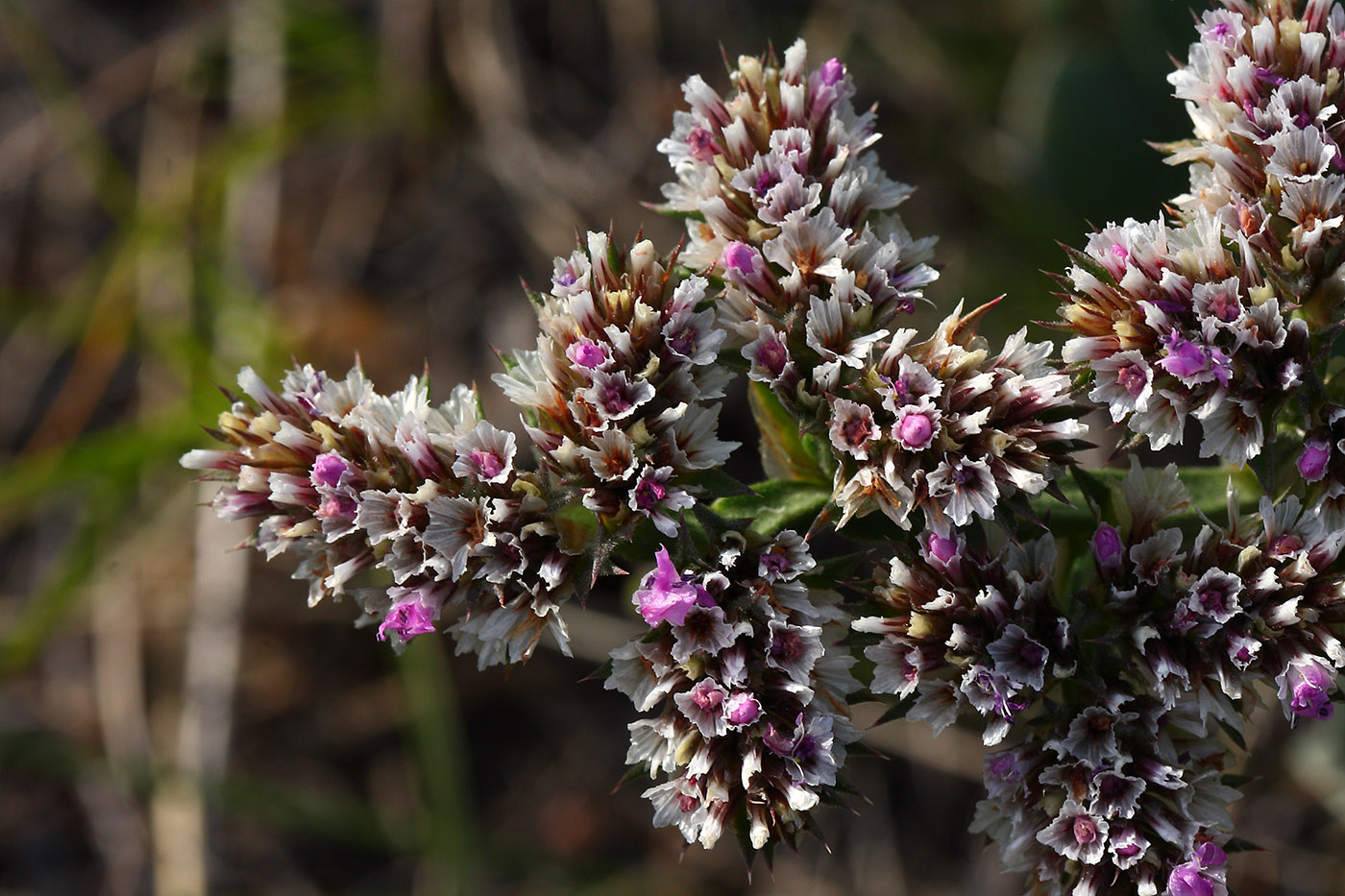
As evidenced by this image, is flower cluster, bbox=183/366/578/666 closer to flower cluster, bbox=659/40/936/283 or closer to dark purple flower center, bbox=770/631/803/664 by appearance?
dark purple flower center, bbox=770/631/803/664

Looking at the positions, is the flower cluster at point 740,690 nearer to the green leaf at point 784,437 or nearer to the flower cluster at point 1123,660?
the flower cluster at point 1123,660

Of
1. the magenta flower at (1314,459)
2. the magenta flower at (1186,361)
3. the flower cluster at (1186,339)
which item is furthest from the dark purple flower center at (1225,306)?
the magenta flower at (1314,459)

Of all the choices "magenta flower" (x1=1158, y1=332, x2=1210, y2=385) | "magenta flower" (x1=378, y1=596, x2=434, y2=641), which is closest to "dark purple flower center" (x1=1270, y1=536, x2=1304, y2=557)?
"magenta flower" (x1=1158, y1=332, x2=1210, y2=385)

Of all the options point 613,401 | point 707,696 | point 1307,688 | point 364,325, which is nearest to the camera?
point 1307,688

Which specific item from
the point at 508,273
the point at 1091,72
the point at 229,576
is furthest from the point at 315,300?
the point at 1091,72

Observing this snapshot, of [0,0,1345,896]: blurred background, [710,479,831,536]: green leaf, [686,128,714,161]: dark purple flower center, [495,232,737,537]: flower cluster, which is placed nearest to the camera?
[495,232,737,537]: flower cluster

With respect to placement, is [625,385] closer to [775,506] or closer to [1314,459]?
[775,506]

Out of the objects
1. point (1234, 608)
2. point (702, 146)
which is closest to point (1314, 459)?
point (1234, 608)
